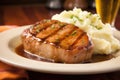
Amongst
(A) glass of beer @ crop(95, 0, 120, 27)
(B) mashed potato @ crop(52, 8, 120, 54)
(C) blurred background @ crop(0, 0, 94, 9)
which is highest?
(B) mashed potato @ crop(52, 8, 120, 54)

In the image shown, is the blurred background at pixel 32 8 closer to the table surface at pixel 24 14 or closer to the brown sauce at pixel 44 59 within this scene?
the table surface at pixel 24 14

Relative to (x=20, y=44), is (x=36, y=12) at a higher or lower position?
lower

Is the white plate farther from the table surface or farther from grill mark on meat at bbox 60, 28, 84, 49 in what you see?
the table surface

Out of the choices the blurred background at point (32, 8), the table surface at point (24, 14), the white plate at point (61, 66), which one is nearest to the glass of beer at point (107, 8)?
the table surface at point (24, 14)

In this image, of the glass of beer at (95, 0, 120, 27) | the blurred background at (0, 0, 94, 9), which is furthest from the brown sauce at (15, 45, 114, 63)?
the blurred background at (0, 0, 94, 9)

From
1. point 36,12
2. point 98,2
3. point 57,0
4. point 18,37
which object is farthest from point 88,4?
point 18,37

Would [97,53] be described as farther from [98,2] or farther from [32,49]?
[98,2]

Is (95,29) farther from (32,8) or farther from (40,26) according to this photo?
(32,8)
